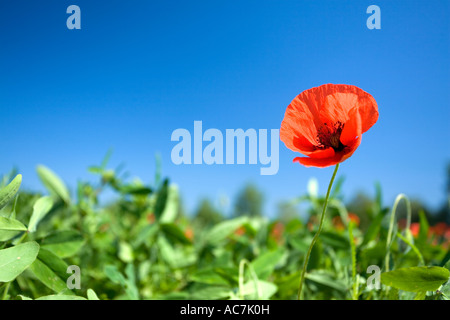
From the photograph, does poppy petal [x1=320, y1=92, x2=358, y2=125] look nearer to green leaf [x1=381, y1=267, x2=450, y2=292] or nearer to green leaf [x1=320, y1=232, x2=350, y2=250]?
green leaf [x1=381, y1=267, x2=450, y2=292]

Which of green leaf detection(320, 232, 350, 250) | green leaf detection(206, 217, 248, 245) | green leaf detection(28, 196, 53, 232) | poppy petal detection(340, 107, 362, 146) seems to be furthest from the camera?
green leaf detection(206, 217, 248, 245)

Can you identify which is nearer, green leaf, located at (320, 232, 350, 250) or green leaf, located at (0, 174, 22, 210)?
green leaf, located at (0, 174, 22, 210)

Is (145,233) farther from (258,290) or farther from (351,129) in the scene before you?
(351,129)

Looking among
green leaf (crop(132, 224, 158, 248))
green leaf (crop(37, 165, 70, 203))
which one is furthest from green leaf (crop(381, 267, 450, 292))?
green leaf (crop(37, 165, 70, 203))

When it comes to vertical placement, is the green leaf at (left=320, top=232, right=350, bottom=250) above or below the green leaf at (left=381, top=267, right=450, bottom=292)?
below

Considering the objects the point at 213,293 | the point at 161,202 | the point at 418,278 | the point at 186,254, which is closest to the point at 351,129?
the point at 418,278
